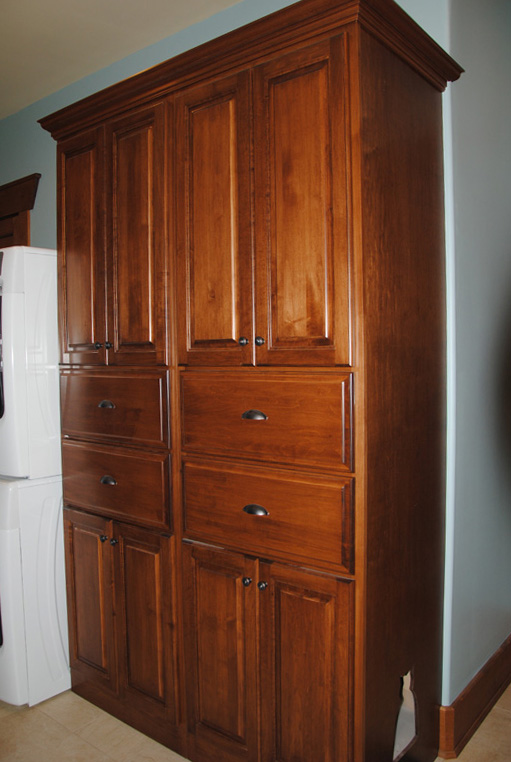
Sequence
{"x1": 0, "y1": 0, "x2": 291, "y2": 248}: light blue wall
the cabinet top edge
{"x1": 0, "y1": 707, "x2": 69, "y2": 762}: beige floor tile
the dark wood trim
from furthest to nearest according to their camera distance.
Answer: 1. the dark wood trim
2. {"x1": 0, "y1": 0, "x2": 291, "y2": 248}: light blue wall
3. {"x1": 0, "y1": 707, "x2": 69, "y2": 762}: beige floor tile
4. the cabinet top edge

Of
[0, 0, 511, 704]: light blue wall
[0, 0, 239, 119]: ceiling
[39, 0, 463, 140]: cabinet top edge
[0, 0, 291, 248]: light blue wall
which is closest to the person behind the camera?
[39, 0, 463, 140]: cabinet top edge

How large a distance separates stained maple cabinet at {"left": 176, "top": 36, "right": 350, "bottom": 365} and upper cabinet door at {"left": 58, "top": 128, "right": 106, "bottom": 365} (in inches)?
15.8

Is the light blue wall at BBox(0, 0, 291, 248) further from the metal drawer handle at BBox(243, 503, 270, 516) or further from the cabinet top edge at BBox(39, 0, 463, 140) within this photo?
the metal drawer handle at BBox(243, 503, 270, 516)

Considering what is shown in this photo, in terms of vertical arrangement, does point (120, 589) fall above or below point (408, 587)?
below

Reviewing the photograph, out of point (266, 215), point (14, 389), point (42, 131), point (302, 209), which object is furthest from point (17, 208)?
point (302, 209)

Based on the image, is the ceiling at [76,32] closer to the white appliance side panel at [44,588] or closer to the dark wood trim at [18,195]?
the dark wood trim at [18,195]

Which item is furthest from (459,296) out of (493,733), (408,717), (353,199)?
(493,733)

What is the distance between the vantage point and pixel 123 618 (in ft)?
6.75

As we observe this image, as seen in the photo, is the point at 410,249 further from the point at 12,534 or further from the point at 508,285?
the point at 12,534

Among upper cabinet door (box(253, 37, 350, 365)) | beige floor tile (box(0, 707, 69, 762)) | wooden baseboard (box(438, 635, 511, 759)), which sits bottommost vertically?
beige floor tile (box(0, 707, 69, 762))

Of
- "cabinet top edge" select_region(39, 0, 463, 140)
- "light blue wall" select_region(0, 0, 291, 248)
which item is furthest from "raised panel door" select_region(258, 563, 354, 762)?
"light blue wall" select_region(0, 0, 291, 248)

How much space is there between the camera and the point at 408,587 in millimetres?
1676

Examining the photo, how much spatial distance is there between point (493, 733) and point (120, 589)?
1.39m

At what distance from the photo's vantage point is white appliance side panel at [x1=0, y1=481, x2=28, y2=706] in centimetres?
220
